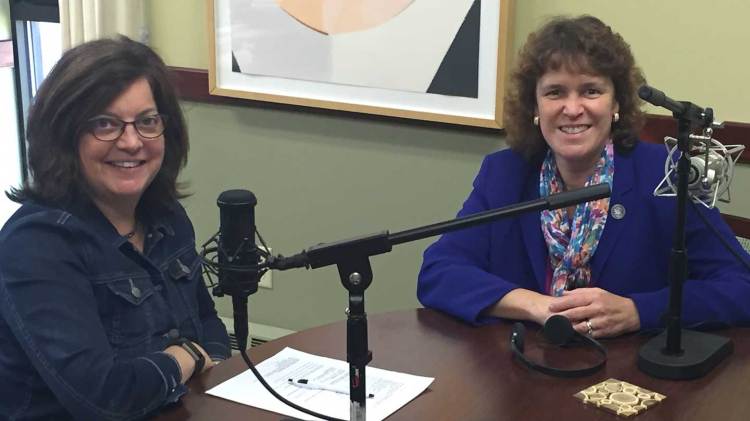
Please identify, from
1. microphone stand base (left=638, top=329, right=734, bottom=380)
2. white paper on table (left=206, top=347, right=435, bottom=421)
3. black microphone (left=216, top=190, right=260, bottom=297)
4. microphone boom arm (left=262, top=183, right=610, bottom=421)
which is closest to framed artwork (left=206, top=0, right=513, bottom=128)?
microphone stand base (left=638, top=329, right=734, bottom=380)

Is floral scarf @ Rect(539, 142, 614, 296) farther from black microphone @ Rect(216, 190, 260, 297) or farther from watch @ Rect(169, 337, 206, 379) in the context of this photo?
black microphone @ Rect(216, 190, 260, 297)

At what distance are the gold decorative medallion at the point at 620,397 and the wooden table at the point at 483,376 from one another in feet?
0.04

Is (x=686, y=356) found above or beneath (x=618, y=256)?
beneath

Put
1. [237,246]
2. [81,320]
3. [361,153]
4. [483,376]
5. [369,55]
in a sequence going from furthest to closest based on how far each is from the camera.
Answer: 1. [361,153]
2. [369,55]
3. [483,376]
4. [81,320]
5. [237,246]

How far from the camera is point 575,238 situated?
1.85m

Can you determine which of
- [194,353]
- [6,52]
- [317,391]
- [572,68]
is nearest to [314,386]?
[317,391]

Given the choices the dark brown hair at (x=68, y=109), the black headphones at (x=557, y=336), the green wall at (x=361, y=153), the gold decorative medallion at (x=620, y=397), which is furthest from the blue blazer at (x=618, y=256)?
the dark brown hair at (x=68, y=109)

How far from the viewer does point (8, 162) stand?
3.66m

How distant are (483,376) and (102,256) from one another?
2.15ft

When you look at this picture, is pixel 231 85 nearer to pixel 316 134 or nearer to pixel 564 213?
pixel 316 134

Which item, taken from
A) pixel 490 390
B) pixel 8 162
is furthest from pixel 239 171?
pixel 490 390

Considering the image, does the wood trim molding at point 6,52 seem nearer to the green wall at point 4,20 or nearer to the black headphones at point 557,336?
the green wall at point 4,20

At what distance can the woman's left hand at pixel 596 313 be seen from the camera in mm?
1660

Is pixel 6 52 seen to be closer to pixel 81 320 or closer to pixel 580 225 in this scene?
pixel 81 320
